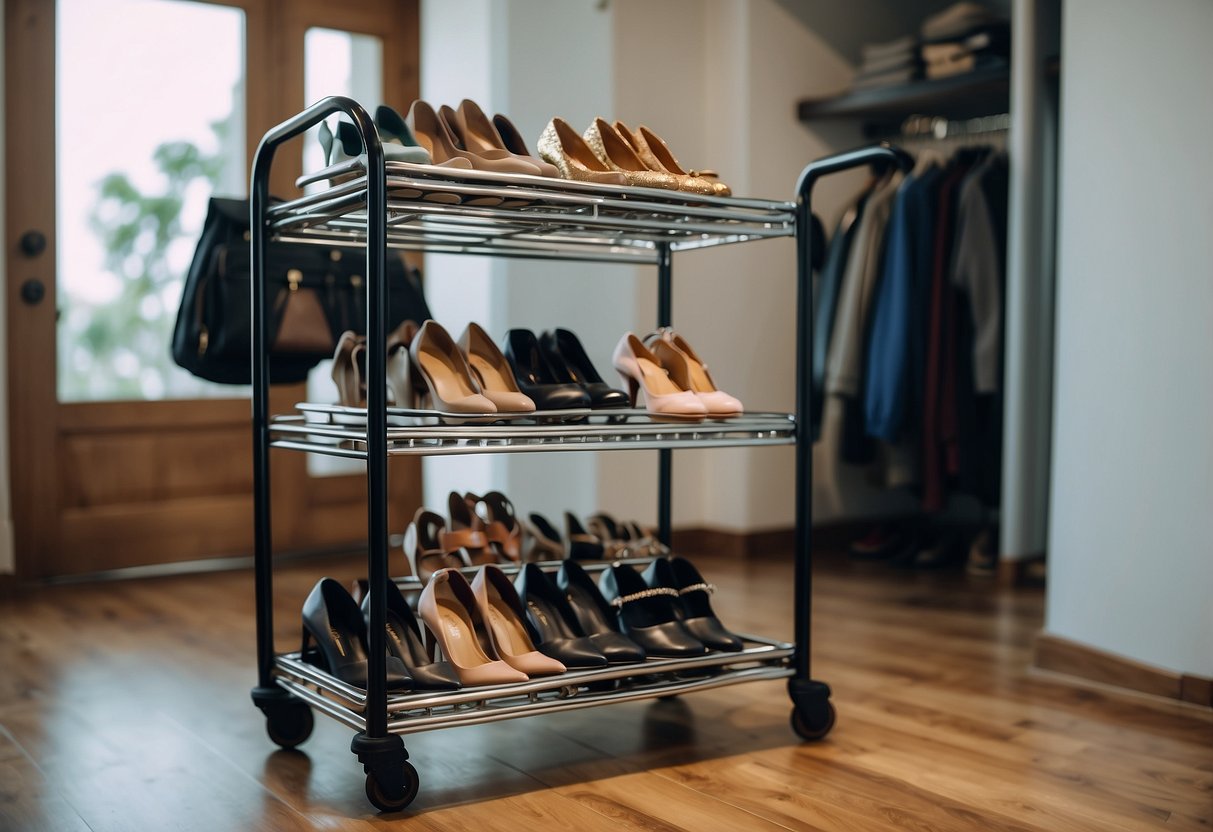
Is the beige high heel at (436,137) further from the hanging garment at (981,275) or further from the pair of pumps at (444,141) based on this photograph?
the hanging garment at (981,275)

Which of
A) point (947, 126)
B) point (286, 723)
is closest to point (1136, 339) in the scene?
point (286, 723)

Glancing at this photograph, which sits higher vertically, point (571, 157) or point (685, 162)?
point (685, 162)

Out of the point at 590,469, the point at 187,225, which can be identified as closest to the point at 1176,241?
the point at 590,469

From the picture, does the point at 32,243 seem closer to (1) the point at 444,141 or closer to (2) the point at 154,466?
(2) the point at 154,466

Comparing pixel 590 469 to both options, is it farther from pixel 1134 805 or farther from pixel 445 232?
pixel 1134 805

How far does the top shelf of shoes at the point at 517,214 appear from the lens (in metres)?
1.91

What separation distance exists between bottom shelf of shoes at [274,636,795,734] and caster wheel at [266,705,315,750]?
41 millimetres

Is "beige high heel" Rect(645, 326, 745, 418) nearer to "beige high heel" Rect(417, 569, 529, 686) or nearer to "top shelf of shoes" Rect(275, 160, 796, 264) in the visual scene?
"top shelf of shoes" Rect(275, 160, 796, 264)

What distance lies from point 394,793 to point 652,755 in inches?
20.4

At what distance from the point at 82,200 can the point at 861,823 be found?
318 cm

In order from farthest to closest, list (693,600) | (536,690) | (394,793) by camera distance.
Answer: (693,600) < (536,690) < (394,793)

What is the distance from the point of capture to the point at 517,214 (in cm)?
207

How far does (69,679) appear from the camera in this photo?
8.94ft

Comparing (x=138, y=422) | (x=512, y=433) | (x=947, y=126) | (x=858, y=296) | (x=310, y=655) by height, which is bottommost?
(x=310, y=655)
